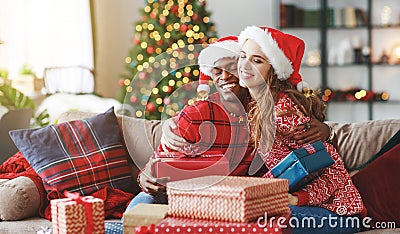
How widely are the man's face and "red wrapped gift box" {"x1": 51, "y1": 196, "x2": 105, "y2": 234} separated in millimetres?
784

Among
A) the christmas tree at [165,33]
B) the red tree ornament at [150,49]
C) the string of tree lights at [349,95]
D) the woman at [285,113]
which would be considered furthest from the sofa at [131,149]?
the string of tree lights at [349,95]

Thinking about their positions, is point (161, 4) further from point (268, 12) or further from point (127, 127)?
point (127, 127)

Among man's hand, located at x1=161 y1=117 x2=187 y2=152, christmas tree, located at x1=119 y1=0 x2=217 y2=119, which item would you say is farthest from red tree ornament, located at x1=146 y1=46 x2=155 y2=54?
man's hand, located at x1=161 y1=117 x2=187 y2=152

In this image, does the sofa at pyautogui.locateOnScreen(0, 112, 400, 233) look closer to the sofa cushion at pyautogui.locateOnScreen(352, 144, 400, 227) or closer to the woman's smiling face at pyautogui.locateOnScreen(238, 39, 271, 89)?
the sofa cushion at pyautogui.locateOnScreen(352, 144, 400, 227)

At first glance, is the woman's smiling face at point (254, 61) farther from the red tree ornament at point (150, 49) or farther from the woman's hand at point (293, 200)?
the red tree ornament at point (150, 49)

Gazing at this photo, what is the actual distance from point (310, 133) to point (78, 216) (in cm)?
108

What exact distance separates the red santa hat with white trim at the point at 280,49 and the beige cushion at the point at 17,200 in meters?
1.10

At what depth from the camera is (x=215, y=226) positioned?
5.62 feet

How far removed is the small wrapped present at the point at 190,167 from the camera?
6.49 feet

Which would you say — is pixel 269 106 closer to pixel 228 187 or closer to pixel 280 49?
pixel 280 49

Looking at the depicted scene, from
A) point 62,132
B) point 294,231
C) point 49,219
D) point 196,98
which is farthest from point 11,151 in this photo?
point 294,231

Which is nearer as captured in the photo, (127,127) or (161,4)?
(127,127)

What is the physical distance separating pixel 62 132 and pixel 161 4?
2.85m

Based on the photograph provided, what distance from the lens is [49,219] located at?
283 cm
